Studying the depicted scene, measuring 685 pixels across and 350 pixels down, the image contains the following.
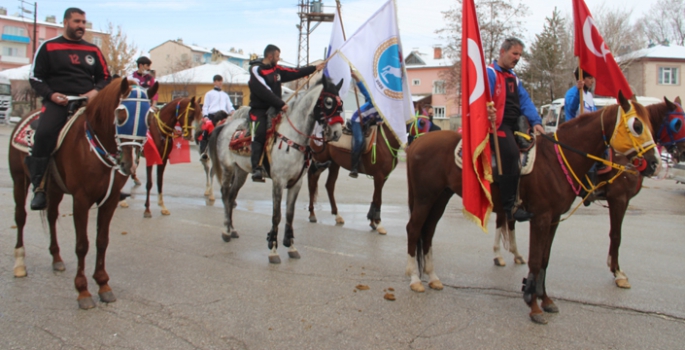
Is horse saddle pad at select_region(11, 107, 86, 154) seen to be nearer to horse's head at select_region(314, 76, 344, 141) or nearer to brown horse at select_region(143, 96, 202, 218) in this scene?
horse's head at select_region(314, 76, 344, 141)

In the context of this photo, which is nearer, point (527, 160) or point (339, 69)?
point (527, 160)

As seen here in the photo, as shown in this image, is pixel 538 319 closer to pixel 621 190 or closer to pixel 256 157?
pixel 621 190

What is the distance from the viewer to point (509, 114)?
212 inches

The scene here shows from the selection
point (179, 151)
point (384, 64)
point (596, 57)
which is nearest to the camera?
point (596, 57)

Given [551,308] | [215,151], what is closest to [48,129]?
[215,151]

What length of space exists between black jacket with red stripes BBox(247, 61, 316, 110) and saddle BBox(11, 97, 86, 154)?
2.26 meters

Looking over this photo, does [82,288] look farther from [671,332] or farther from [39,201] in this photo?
[671,332]

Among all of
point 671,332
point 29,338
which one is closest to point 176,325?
point 29,338

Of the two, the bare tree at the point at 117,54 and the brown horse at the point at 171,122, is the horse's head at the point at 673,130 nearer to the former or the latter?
the brown horse at the point at 171,122

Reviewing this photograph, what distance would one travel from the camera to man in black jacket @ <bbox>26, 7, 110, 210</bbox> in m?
5.05

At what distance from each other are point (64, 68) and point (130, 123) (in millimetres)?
1215

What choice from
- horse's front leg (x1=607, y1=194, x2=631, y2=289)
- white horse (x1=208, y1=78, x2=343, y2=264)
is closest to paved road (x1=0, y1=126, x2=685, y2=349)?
horse's front leg (x1=607, y1=194, x2=631, y2=289)

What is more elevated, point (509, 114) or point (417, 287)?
point (509, 114)

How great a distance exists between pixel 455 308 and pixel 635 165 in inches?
85.7
